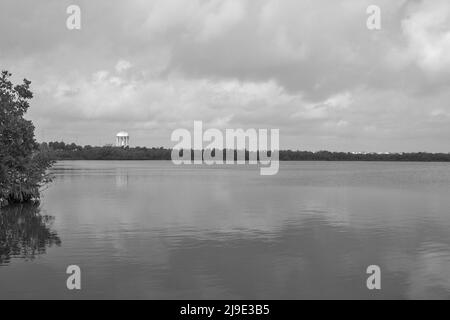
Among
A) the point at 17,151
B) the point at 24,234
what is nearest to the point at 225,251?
the point at 24,234

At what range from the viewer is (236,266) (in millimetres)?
19484

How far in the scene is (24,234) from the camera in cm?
2708

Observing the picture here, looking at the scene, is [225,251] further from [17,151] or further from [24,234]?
[17,151]

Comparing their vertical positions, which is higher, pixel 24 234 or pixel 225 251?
pixel 24 234

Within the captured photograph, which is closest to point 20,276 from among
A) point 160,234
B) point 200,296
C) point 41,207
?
point 200,296

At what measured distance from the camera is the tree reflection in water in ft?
71.7

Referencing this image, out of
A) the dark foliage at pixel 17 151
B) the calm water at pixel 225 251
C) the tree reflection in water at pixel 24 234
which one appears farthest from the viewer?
the dark foliage at pixel 17 151

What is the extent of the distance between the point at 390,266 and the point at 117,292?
10.7 m

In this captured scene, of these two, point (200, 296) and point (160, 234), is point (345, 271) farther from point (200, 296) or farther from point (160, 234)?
point (160, 234)

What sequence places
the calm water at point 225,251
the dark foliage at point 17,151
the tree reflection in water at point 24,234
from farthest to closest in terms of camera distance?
the dark foliage at point 17,151
the tree reflection in water at point 24,234
the calm water at point 225,251

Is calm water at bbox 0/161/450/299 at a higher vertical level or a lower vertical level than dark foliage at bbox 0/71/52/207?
lower

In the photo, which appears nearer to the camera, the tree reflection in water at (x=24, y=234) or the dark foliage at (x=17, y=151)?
the tree reflection in water at (x=24, y=234)

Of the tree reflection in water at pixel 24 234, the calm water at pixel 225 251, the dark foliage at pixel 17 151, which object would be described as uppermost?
the dark foliage at pixel 17 151

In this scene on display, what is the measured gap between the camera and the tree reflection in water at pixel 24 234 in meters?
21.9
